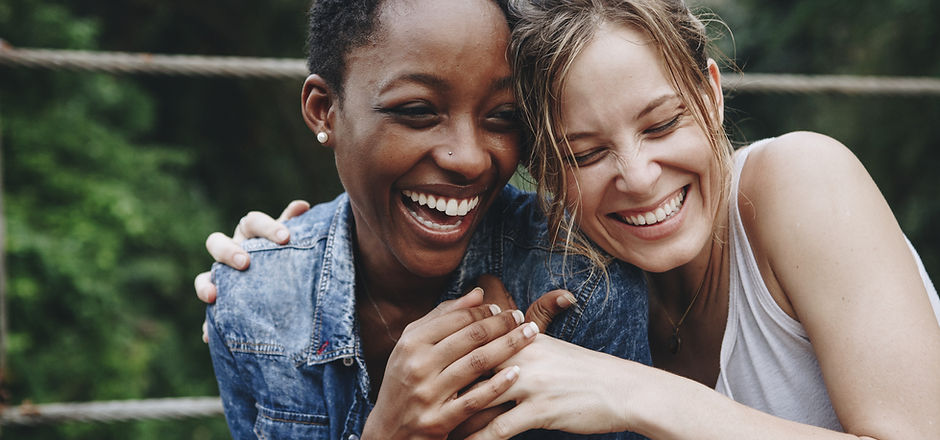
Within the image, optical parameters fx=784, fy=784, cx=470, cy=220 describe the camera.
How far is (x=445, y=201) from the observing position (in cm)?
164

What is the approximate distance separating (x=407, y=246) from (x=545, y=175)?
13.1 inches

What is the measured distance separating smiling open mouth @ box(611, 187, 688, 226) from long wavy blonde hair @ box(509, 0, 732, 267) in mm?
109

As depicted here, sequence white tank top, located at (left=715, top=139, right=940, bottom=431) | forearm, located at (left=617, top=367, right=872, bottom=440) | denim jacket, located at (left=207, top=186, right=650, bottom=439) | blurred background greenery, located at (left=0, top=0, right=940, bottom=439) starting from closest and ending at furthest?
forearm, located at (left=617, top=367, right=872, bottom=440) → white tank top, located at (left=715, top=139, right=940, bottom=431) → denim jacket, located at (left=207, top=186, right=650, bottom=439) → blurred background greenery, located at (left=0, top=0, right=940, bottom=439)

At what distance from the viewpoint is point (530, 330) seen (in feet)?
5.04

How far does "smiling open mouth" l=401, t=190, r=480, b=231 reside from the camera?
1.64 meters

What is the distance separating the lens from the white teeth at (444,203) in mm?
1637

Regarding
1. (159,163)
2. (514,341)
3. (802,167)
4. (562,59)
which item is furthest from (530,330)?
(159,163)

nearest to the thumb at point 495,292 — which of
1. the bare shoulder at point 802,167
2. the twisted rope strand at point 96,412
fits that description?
the bare shoulder at point 802,167

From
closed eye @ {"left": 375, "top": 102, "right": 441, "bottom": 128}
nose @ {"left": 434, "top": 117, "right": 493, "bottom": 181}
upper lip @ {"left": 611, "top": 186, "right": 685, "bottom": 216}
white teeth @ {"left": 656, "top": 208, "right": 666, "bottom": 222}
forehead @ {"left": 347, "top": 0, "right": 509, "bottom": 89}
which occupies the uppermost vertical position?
forehead @ {"left": 347, "top": 0, "right": 509, "bottom": 89}

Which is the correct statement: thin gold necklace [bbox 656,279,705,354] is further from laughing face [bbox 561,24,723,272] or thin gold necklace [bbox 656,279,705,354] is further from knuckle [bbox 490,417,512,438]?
knuckle [bbox 490,417,512,438]

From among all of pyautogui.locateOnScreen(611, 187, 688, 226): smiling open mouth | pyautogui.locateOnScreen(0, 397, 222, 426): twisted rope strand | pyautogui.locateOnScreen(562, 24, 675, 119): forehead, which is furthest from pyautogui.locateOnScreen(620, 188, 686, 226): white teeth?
pyautogui.locateOnScreen(0, 397, 222, 426): twisted rope strand

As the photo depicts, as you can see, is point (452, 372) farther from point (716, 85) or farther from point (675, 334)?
point (716, 85)

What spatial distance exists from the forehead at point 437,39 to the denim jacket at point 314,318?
1.53 feet

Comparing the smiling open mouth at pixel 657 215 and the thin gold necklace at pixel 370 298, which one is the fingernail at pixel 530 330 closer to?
the smiling open mouth at pixel 657 215
